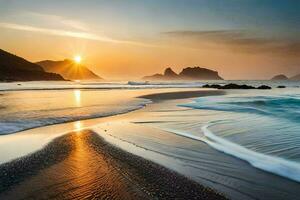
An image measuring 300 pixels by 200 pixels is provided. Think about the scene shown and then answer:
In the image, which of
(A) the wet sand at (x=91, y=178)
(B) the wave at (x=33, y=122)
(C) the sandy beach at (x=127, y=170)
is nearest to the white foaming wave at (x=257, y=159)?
(C) the sandy beach at (x=127, y=170)

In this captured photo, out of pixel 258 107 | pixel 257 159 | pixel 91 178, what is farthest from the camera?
pixel 258 107

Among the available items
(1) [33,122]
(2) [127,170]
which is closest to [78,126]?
(1) [33,122]

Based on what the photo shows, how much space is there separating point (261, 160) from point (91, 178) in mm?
4359

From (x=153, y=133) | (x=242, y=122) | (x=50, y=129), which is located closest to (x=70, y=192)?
(x=153, y=133)

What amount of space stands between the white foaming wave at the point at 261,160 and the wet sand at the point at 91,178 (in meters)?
2.21

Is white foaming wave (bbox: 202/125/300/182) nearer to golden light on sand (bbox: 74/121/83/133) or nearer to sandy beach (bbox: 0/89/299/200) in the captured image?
sandy beach (bbox: 0/89/299/200)

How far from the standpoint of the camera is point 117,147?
1012cm

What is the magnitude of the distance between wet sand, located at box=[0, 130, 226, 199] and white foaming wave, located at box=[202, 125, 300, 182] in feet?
7.25

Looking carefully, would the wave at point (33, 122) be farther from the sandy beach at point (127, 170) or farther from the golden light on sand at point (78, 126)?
the sandy beach at point (127, 170)

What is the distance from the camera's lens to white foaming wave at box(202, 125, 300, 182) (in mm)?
7586

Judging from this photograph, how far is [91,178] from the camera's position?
7133 millimetres

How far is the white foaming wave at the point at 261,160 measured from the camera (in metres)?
7.59

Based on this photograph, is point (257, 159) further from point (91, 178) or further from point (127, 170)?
point (91, 178)

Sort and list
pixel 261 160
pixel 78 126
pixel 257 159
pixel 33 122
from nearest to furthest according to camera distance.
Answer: pixel 261 160, pixel 257 159, pixel 78 126, pixel 33 122
